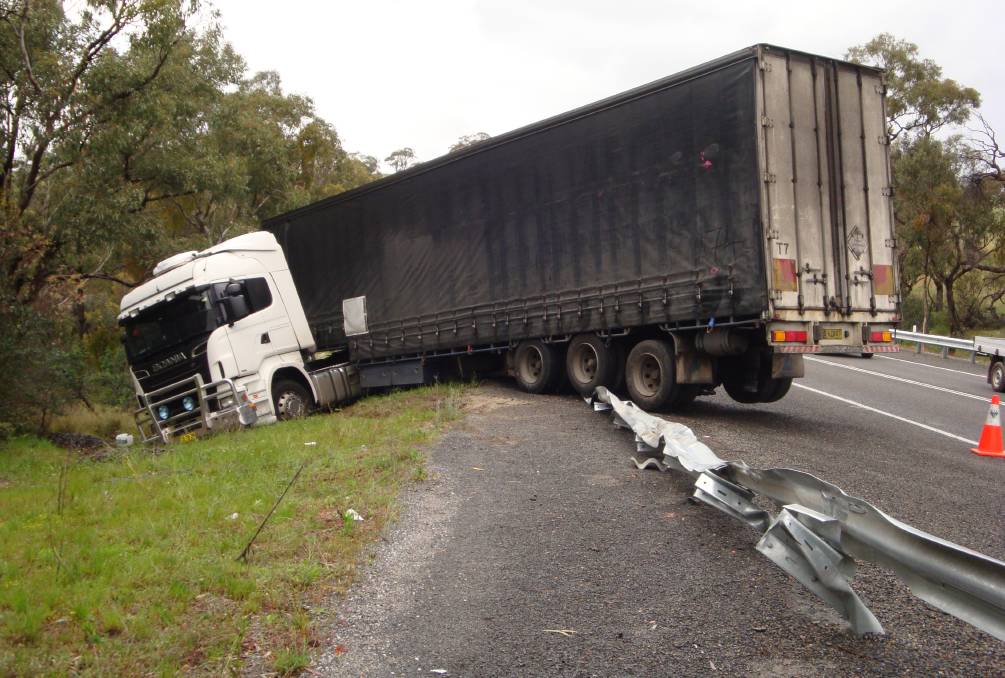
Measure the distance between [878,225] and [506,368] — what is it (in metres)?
6.36

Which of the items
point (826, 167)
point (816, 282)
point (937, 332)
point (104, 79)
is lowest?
point (937, 332)

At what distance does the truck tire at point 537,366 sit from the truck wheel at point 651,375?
1506 millimetres

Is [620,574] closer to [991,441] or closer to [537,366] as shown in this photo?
[991,441]

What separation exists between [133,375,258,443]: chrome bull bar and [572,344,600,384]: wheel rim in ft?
19.0

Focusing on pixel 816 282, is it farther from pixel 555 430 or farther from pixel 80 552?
pixel 80 552

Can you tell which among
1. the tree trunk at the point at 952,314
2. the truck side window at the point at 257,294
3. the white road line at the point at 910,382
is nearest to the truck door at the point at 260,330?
the truck side window at the point at 257,294

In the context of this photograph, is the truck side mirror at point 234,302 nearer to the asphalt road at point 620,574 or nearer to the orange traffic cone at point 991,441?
the asphalt road at point 620,574

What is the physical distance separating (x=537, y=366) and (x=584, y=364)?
3.70 ft

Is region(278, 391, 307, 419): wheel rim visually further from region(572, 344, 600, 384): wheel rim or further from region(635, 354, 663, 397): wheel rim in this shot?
region(635, 354, 663, 397): wheel rim

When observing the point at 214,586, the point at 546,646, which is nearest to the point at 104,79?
the point at 214,586

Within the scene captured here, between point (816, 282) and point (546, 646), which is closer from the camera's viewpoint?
point (546, 646)

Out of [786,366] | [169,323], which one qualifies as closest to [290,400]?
[169,323]

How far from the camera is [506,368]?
14.3 metres

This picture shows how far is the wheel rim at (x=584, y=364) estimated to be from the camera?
1245 centimetres
